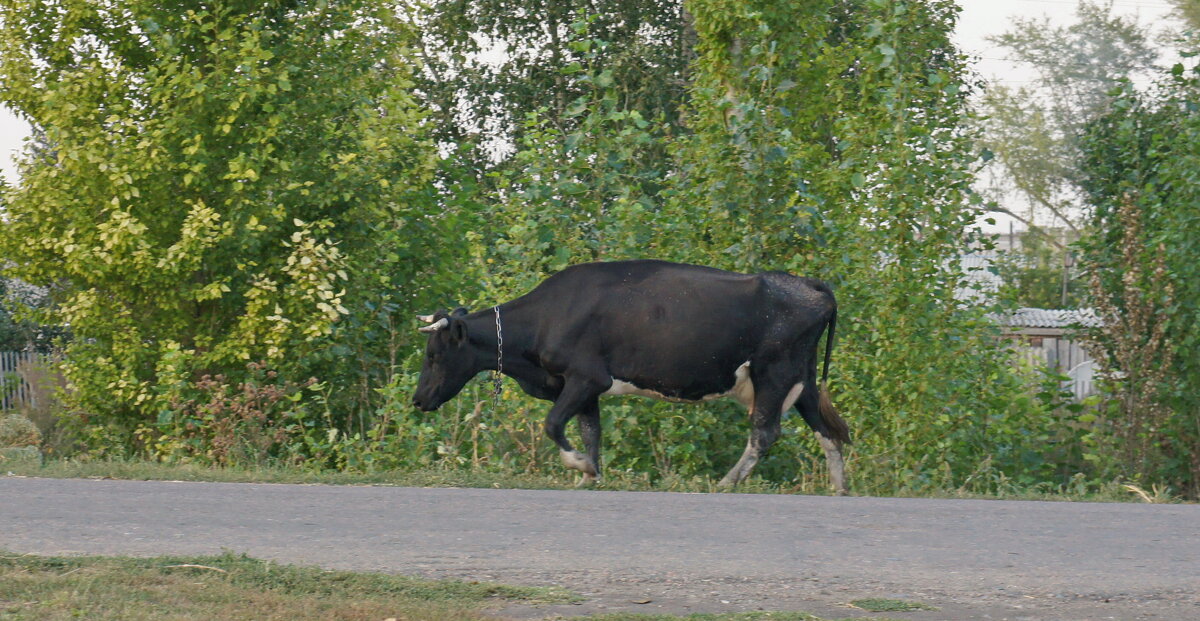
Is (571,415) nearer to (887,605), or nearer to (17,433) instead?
(887,605)

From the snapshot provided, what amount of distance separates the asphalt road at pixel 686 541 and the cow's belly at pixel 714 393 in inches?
81.8

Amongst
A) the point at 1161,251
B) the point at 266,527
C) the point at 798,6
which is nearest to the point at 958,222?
the point at 1161,251

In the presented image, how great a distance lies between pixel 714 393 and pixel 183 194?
17.8 ft

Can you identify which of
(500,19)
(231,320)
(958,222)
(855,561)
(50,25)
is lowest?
(855,561)

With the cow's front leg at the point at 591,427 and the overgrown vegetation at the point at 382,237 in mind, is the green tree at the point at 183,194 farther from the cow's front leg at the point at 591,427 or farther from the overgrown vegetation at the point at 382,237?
the cow's front leg at the point at 591,427

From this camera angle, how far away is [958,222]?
39.5 feet

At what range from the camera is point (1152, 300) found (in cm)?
1206

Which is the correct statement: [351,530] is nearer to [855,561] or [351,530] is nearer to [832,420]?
[855,561]

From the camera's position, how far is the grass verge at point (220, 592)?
205 inches

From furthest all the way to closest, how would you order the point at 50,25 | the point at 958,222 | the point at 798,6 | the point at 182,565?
the point at 798,6 < the point at 50,25 < the point at 958,222 < the point at 182,565

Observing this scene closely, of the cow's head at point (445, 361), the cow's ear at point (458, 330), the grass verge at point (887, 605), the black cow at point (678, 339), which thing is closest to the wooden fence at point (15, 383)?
the cow's head at point (445, 361)

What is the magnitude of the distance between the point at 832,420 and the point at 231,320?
5.66 metres

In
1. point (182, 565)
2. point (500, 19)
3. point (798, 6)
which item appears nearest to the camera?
point (182, 565)

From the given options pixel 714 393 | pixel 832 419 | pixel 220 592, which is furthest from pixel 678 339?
pixel 220 592
